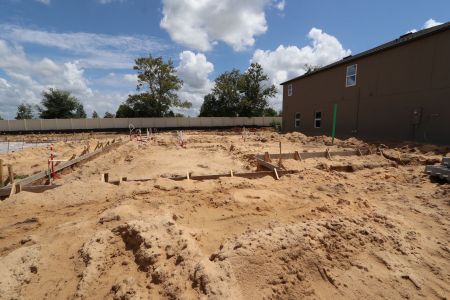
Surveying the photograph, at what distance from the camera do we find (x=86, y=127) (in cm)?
3431

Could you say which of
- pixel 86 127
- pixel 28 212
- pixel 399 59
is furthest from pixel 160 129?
pixel 28 212

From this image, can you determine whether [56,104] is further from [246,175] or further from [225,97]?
[246,175]

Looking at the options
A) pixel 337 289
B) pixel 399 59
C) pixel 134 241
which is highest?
pixel 399 59

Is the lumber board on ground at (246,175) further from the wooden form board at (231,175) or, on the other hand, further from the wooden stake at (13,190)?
the wooden stake at (13,190)

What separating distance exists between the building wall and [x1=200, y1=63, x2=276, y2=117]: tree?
23.1m

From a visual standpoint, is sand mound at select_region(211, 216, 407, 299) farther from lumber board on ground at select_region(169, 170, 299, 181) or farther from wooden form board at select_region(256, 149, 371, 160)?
wooden form board at select_region(256, 149, 371, 160)

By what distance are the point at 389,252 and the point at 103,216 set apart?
13.3 feet

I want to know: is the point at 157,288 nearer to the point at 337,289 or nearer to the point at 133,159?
the point at 337,289

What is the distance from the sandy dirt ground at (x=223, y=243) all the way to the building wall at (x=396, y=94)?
8716 mm

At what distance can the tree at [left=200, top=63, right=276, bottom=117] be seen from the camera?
4350cm

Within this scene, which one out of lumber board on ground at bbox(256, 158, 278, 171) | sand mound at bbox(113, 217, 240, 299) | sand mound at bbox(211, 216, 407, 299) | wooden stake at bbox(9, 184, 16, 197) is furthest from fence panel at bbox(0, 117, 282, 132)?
sand mound at bbox(211, 216, 407, 299)

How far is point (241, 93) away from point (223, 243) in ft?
139

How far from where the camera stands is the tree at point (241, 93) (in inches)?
1713

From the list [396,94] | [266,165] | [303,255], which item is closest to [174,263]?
[303,255]
